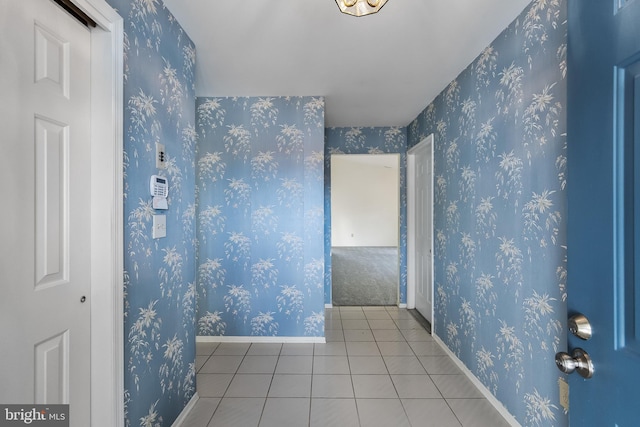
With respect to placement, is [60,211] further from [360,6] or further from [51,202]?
[360,6]

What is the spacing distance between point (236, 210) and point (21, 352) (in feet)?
6.99

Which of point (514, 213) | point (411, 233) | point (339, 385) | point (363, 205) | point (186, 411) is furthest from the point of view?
point (363, 205)

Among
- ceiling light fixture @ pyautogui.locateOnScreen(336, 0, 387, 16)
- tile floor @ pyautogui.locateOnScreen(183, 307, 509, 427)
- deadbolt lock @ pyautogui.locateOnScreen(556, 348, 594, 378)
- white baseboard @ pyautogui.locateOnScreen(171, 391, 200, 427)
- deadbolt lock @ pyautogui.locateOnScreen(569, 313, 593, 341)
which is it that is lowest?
tile floor @ pyautogui.locateOnScreen(183, 307, 509, 427)

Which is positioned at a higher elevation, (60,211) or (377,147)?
(377,147)

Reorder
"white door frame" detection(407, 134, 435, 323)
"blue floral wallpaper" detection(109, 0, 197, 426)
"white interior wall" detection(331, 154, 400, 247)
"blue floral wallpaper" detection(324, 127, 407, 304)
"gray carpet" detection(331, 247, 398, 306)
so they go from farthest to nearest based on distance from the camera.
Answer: "white interior wall" detection(331, 154, 400, 247) < "gray carpet" detection(331, 247, 398, 306) < "blue floral wallpaper" detection(324, 127, 407, 304) < "white door frame" detection(407, 134, 435, 323) < "blue floral wallpaper" detection(109, 0, 197, 426)

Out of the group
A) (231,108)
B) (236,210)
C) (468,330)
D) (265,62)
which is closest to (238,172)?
(236,210)

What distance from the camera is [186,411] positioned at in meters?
1.87

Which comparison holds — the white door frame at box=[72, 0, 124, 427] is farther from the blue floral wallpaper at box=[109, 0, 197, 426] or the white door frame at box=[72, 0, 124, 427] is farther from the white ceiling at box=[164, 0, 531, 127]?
the white ceiling at box=[164, 0, 531, 127]

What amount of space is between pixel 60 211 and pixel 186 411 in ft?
5.02

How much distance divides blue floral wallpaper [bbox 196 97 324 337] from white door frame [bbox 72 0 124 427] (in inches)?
69.4

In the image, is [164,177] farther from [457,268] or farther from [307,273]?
[457,268]

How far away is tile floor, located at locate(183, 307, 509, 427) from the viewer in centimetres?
185

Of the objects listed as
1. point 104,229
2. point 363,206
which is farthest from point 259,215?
point 363,206

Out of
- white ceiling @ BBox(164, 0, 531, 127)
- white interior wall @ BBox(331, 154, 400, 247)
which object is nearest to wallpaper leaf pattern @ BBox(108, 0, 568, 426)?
white ceiling @ BBox(164, 0, 531, 127)
